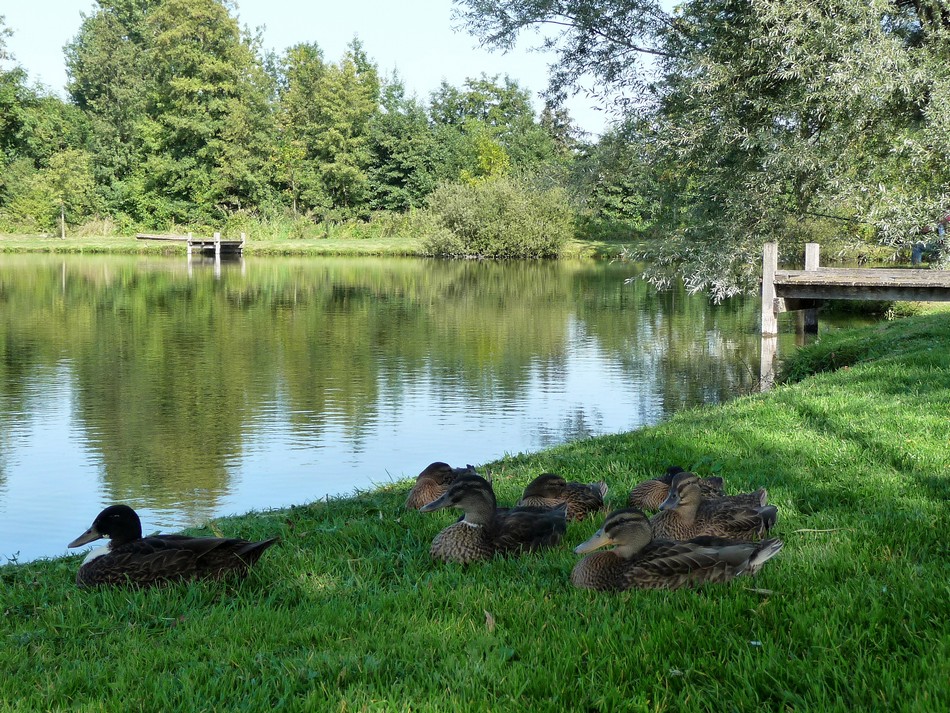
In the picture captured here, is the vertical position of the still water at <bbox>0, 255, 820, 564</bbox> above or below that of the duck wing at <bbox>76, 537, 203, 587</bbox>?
below

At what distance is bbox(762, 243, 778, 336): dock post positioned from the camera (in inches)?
800

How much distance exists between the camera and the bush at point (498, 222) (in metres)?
64.1

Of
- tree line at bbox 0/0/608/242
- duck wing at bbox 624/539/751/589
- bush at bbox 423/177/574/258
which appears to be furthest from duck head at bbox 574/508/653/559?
tree line at bbox 0/0/608/242

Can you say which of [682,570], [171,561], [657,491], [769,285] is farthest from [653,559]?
[769,285]

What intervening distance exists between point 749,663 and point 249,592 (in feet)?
8.90

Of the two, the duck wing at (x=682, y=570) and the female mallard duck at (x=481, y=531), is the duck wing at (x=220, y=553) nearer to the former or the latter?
the female mallard duck at (x=481, y=531)

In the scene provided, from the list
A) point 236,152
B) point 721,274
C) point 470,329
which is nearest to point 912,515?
point 721,274

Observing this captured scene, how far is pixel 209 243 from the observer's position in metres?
70.8

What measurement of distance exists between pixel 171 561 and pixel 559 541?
226 centimetres

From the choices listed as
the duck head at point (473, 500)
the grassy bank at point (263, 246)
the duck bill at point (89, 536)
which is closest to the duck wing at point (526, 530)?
the duck head at point (473, 500)

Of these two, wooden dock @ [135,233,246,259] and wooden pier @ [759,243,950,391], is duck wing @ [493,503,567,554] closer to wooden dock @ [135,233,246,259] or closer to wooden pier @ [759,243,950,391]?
wooden pier @ [759,243,950,391]

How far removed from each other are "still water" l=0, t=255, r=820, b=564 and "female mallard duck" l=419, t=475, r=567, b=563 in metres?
5.23

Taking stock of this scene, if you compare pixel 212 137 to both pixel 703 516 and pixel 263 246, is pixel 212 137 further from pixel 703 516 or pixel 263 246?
pixel 703 516

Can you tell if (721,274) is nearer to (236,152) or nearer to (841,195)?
(841,195)
